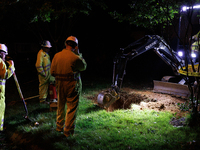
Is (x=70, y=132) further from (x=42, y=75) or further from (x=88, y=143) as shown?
(x=42, y=75)

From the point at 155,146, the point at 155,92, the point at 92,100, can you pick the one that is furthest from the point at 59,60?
the point at 155,92

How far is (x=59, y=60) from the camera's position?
13.8 ft

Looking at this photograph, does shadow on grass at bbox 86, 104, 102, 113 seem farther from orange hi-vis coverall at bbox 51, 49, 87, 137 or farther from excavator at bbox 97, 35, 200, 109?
orange hi-vis coverall at bbox 51, 49, 87, 137

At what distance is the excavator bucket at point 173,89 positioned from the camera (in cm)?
799

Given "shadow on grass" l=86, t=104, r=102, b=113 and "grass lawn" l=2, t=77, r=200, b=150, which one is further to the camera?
"shadow on grass" l=86, t=104, r=102, b=113

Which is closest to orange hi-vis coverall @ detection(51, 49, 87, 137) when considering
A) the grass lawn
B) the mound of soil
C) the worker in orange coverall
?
the worker in orange coverall

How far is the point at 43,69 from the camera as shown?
6.86 meters

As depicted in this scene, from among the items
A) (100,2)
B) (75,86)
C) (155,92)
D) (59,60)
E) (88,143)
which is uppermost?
(100,2)

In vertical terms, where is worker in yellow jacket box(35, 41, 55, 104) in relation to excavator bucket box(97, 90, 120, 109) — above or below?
above

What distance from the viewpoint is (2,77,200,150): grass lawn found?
155 inches

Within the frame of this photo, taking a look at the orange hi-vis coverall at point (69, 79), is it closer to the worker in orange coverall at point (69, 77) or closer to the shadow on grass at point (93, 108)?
the worker in orange coverall at point (69, 77)

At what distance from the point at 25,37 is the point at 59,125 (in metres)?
24.5

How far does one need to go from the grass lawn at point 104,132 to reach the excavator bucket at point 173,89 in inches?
107

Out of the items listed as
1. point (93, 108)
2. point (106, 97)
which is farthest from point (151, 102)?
point (93, 108)
